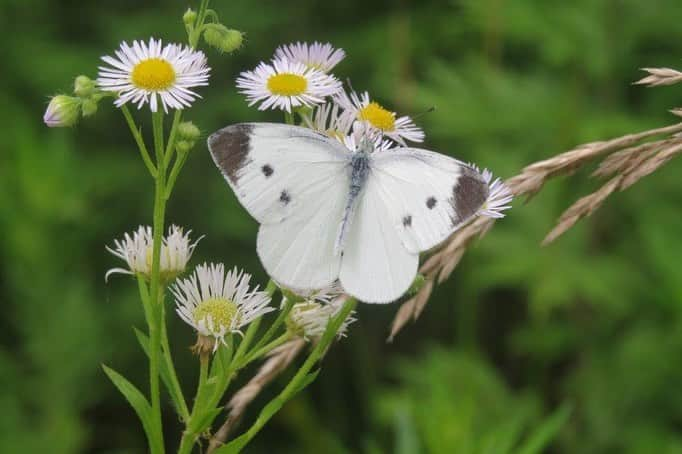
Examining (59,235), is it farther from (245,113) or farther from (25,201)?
(245,113)

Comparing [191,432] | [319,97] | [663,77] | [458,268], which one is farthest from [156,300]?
[458,268]

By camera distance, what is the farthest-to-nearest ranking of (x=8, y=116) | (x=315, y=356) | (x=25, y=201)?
(x=8, y=116)
(x=25, y=201)
(x=315, y=356)

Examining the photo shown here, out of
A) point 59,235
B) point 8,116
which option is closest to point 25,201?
point 59,235

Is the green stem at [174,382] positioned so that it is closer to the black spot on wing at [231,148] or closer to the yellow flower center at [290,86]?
the black spot on wing at [231,148]

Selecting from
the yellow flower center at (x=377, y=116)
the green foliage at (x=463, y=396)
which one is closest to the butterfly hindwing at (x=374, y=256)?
the yellow flower center at (x=377, y=116)

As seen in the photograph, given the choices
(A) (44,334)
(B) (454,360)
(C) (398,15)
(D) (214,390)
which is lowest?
(B) (454,360)

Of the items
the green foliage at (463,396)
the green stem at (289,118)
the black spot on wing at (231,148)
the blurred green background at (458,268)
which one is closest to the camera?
the black spot on wing at (231,148)
